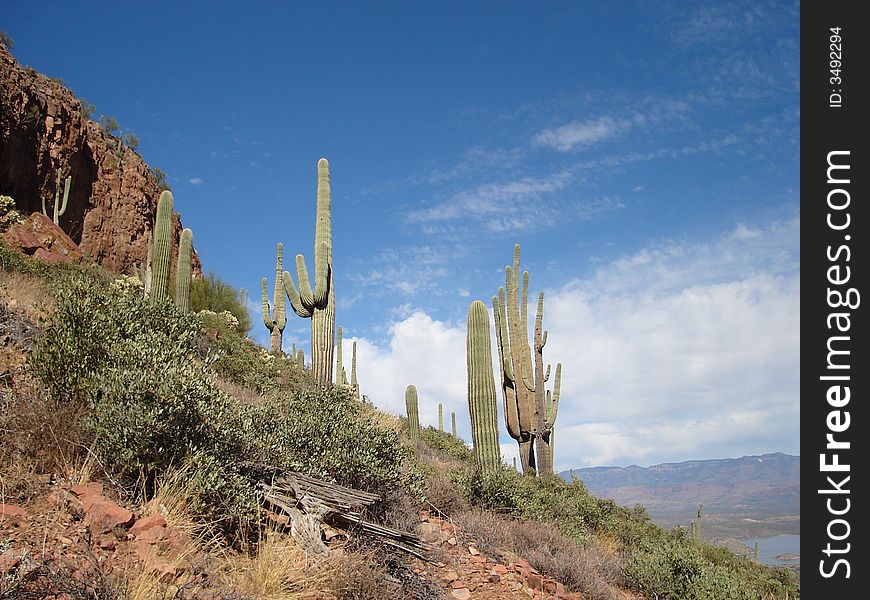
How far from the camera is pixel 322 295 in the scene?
1400cm

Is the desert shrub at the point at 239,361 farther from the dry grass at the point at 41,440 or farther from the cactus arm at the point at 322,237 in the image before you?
the dry grass at the point at 41,440

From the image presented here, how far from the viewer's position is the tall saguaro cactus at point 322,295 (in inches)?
544

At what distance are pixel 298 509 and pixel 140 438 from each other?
4.93 feet

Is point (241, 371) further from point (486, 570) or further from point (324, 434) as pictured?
point (486, 570)

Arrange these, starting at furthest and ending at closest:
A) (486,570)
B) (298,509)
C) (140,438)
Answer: (486,570), (298,509), (140,438)


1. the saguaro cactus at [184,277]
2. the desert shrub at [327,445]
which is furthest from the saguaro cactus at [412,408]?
the desert shrub at [327,445]

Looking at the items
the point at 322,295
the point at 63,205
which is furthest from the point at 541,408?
the point at 63,205

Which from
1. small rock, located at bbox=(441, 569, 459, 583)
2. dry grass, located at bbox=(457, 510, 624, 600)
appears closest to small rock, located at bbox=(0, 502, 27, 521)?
small rock, located at bbox=(441, 569, 459, 583)

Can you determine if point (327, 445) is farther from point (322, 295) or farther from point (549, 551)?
point (322, 295)

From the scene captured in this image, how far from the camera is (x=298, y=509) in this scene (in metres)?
5.52

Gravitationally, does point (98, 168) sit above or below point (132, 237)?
above

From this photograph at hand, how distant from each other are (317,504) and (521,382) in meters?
11.7

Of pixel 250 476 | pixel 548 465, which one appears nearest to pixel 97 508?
pixel 250 476

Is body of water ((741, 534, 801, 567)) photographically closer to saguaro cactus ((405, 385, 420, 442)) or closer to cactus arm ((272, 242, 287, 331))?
saguaro cactus ((405, 385, 420, 442))
